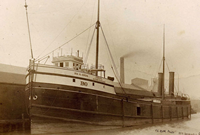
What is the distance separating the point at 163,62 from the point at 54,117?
16.3 meters

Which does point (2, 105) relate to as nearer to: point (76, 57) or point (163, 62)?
point (76, 57)

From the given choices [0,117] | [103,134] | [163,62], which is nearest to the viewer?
[103,134]

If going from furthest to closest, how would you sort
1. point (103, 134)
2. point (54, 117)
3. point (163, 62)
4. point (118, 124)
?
point (163, 62) < point (118, 124) < point (103, 134) < point (54, 117)

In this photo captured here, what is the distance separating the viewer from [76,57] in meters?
14.0

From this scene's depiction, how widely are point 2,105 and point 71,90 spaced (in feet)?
17.8

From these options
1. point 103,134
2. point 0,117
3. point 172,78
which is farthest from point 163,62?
point 0,117

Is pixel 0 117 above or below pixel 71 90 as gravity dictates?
below

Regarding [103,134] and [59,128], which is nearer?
[59,128]

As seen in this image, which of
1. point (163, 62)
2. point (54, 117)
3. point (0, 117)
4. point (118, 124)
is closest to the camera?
point (54, 117)

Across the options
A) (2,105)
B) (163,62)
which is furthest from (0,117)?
Answer: (163,62)

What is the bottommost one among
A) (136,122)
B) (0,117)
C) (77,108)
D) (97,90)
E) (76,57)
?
(136,122)

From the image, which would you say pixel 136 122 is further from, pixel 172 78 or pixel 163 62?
pixel 172 78

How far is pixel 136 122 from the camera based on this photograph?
1563 centimetres

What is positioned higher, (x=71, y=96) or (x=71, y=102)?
(x=71, y=96)
